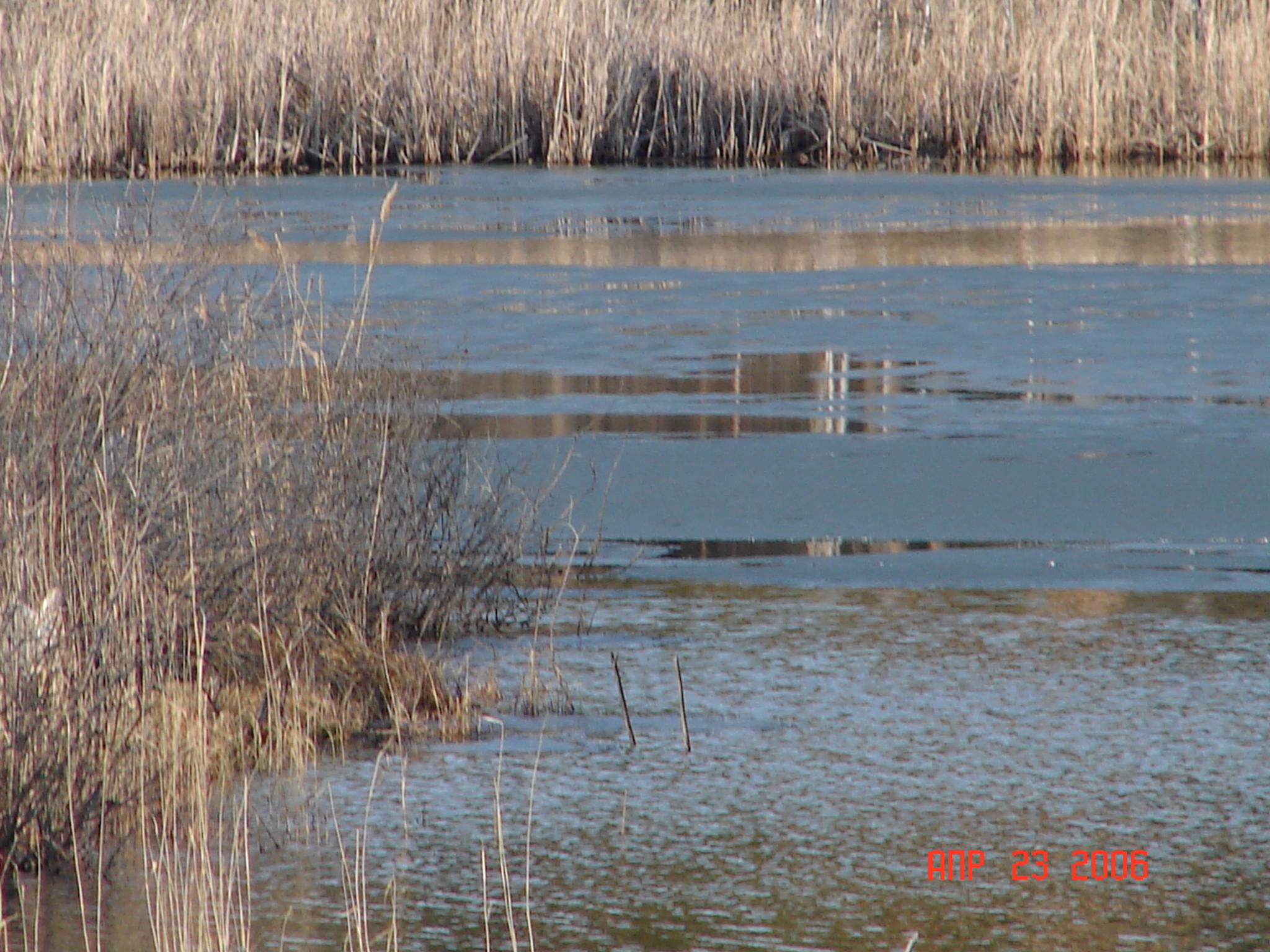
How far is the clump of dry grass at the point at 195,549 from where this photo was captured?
4.18m

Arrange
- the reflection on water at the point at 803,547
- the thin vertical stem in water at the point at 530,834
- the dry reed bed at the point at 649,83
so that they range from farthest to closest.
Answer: the dry reed bed at the point at 649,83 < the reflection on water at the point at 803,547 < the thin vertical stem in water at the point at 530,834

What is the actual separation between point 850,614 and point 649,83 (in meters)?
13.8

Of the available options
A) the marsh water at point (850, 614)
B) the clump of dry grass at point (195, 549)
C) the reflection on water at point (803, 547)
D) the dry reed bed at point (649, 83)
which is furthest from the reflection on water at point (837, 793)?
the dry reed bed at point (649, 83)

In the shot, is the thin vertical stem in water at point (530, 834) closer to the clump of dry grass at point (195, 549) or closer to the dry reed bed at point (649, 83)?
the clump of dry grass at point (195, 549)

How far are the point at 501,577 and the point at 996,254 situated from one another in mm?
8072

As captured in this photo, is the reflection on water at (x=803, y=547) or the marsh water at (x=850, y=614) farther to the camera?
the reflection on water at (x=803, y=547)

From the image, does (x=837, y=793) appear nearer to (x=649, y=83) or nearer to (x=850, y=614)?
(x=850, y=614)

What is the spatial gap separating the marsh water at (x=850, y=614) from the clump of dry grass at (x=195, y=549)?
0.26m

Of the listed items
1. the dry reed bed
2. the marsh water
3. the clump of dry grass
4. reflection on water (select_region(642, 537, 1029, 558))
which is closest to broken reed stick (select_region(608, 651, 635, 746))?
the marsh water

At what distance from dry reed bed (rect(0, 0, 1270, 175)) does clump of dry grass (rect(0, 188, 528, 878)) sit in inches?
475

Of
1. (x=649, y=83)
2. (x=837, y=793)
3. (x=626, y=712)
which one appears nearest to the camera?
(x=837, y=793)

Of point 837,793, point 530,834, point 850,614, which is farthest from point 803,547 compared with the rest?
point 530,834

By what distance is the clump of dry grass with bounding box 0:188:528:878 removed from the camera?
164 inches

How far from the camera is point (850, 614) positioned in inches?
235
